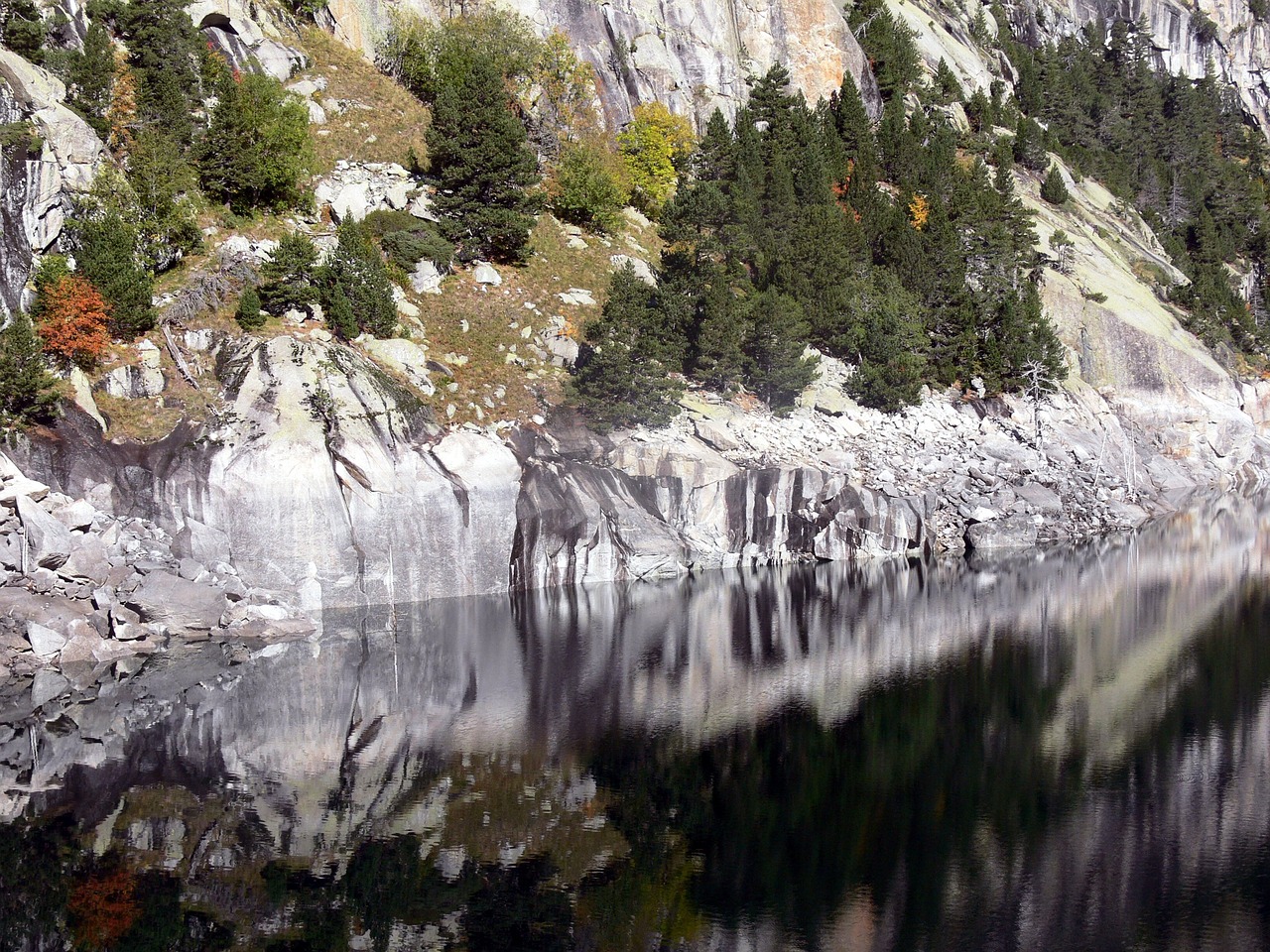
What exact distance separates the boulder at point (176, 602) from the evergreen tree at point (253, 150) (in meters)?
25.4

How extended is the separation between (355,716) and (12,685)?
1365 centimetres

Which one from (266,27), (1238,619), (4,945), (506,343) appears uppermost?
(266,27)

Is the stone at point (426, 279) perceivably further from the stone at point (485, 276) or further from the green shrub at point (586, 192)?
the green shrub at point (586, 192)

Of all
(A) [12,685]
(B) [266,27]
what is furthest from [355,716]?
(B) [266,27]

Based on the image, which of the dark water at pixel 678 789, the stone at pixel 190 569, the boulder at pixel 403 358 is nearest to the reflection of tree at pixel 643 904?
the dark water at pixel 678 789

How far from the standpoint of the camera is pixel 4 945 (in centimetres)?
2269

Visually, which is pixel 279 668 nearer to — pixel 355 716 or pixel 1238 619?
pixel 355 716

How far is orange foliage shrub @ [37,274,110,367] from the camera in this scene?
167 feet

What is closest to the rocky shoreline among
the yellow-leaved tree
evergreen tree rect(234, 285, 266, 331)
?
evergreen tree rect(234, 285, 266, 331)

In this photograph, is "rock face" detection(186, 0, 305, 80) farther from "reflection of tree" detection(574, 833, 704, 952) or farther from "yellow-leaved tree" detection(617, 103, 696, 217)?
"reflection of tree" detection(574, 833, 704, 952)

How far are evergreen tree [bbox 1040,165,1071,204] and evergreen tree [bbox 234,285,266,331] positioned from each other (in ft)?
226

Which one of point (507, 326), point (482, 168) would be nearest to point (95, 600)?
point (507, 326)

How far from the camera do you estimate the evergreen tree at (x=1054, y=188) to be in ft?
313

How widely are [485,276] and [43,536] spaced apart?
31098 millimetres
